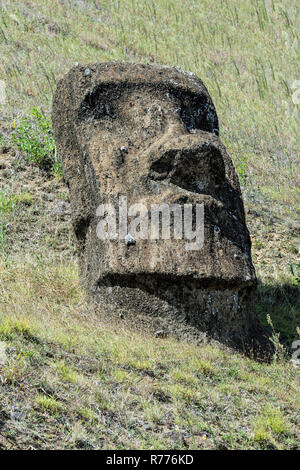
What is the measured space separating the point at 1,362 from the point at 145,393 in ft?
3.35

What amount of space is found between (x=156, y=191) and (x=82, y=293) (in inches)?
54.8

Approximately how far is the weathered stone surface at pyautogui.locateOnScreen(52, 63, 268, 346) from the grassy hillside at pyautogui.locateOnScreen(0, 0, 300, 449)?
0.34 meters

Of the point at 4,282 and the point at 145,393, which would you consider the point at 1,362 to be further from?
the point at 4,282

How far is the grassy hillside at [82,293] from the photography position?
4012 mm

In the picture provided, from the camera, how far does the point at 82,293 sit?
6395mm

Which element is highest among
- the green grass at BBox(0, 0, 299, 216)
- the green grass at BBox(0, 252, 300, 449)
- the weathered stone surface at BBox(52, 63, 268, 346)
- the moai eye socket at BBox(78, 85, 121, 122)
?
the green grass at BBox(0, 0, 299, 216)

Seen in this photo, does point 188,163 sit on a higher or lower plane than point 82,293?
higher

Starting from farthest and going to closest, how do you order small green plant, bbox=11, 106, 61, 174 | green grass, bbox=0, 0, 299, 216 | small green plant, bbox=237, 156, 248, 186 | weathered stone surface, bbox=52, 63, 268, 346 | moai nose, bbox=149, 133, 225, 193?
green grass, bbox=0, 0, 299, 216 < small green plant, bbox=237, 156, 248, 186 < small green plant, bbox=11, 106, 61, 174 < moai nose, bbox=149, 133, 225, 193 < weathered stone surface, bbox=52, 63, 268, 346

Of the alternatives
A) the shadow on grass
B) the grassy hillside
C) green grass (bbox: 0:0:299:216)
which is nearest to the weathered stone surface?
the grassy hillside

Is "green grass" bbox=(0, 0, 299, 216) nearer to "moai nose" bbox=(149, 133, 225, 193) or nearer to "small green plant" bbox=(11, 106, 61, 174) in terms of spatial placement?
"small green plant" bbox=(11, 106, 61, 174)

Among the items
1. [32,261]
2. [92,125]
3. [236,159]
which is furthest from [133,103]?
[236,159]

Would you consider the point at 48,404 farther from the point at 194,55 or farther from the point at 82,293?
the point at 194,55

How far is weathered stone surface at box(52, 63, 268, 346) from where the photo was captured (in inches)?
219

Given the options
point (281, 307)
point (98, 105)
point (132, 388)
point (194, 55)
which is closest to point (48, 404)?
point (132, 388)
